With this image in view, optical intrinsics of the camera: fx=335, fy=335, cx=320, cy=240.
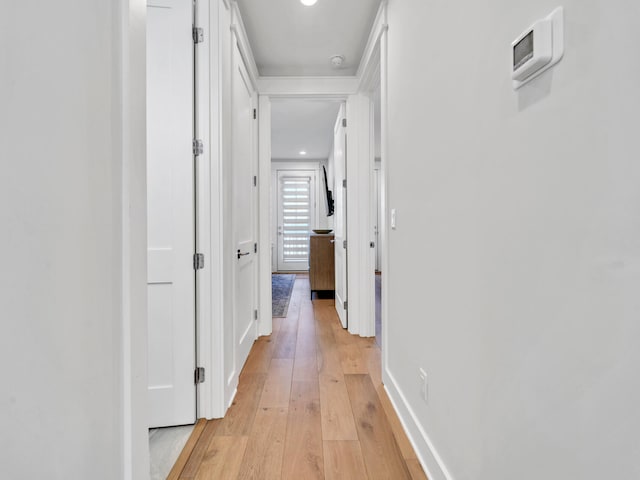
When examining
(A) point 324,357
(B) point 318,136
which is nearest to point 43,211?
(A) point 324,357

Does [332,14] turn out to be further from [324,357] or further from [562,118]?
[324,357]

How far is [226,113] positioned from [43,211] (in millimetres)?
1475

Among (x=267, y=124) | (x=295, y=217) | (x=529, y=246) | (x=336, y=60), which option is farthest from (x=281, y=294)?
(x=529, y=246)

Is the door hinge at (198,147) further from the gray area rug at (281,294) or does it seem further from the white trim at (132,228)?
the gray area rug at (281,294)

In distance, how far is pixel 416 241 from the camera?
154cm

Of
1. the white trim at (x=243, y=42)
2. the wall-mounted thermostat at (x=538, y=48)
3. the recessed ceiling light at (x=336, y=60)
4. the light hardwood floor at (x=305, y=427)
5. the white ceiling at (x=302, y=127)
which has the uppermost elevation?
the white ceiling at (x=302, y=127)

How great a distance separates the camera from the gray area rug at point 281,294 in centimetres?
402

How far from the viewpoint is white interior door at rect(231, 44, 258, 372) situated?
2.13 meters

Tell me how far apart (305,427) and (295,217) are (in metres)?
6.08

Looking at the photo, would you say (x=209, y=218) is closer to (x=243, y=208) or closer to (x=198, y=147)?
(x=198, y=147)

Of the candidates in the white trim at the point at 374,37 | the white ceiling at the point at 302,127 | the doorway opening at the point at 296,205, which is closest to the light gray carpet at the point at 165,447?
the white trim at the point at 374,37

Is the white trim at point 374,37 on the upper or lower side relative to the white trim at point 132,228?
upper

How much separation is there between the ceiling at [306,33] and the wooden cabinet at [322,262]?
2192mm

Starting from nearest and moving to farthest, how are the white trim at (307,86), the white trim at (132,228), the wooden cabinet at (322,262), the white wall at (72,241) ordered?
the white wall at (72,241) → the white trim at (132,228) → the white trim at (307,86) → the wooden cabinet at (322,262)
